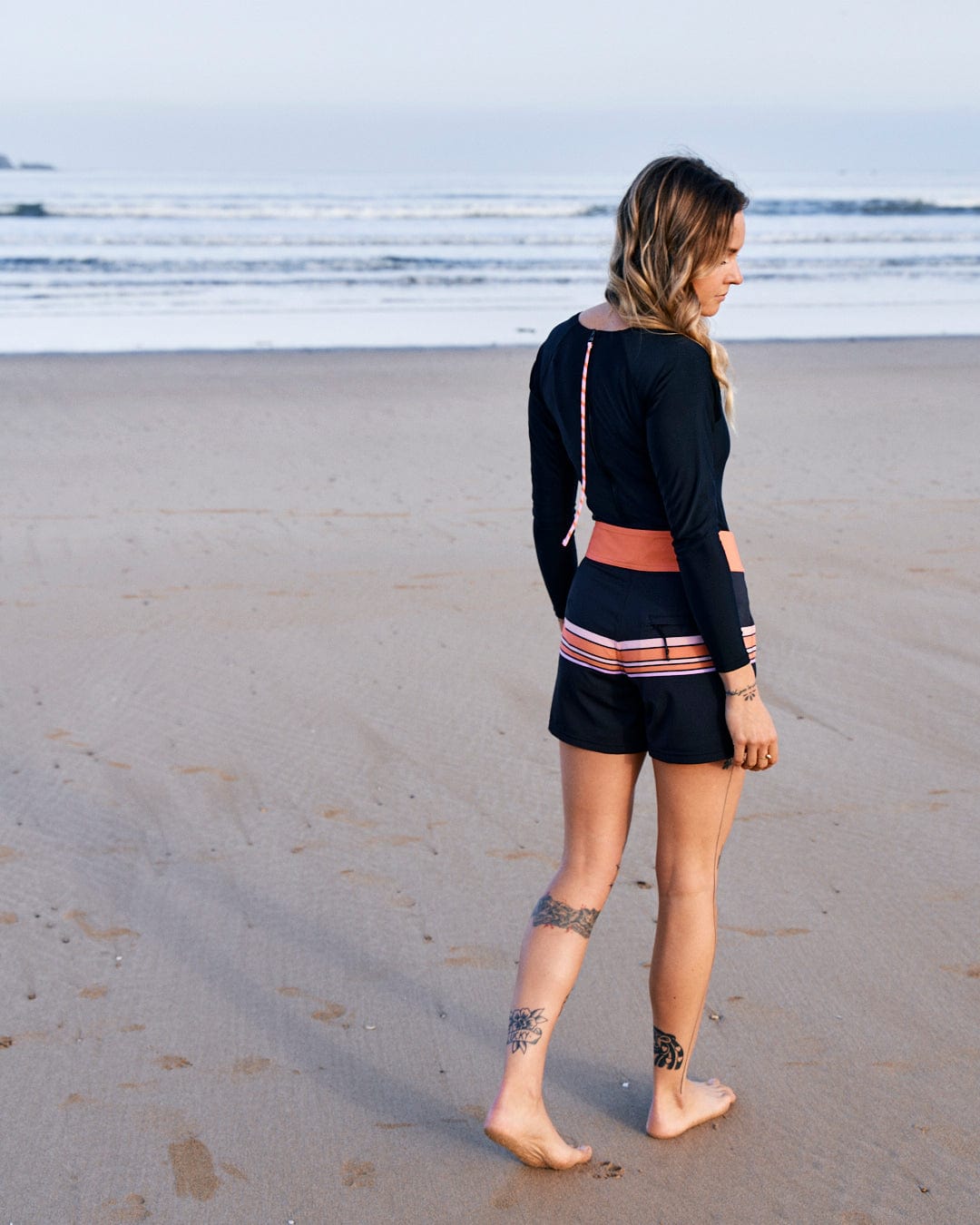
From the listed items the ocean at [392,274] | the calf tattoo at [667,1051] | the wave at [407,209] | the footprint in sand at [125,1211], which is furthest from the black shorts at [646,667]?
the wave at [407,209]

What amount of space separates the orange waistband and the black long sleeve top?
2 cm

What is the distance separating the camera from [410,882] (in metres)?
3.44

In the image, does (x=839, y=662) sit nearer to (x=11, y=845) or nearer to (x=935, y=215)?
(x=11, y=845)

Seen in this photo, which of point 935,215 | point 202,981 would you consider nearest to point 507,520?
point 202,981

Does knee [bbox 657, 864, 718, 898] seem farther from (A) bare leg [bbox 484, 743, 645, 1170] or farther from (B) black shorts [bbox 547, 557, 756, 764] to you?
(B) black shorts [bbox 547, 557, 756, 764]

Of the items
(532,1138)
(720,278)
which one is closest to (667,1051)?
(532,1138)

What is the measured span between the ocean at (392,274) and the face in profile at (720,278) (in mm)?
13144

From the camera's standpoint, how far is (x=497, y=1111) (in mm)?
2236

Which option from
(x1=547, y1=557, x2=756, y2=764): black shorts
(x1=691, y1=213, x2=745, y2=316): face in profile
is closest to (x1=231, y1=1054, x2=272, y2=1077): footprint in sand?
(x1=547, y1=557, x2=756, y2=764): black shorts

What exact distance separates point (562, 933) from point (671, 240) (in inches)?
51.1

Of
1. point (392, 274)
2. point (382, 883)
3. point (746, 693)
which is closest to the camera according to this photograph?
point (746, 693)

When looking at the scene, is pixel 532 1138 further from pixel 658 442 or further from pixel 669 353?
pixel 669 353

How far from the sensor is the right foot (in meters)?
2.22

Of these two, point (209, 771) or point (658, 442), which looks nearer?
point (658, 442)
